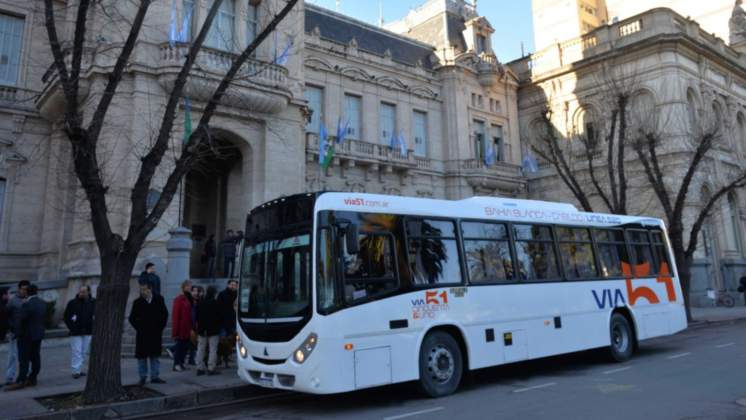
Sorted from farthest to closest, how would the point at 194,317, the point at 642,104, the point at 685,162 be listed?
the point at 642,104 < the point at 685,162 < the point at 194,317

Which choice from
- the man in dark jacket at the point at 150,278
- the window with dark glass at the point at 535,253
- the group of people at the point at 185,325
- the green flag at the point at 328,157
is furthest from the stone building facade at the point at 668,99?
the man in dark jacket at the point at 150,278

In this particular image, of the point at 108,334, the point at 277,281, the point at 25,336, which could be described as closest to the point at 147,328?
the point at 108,334

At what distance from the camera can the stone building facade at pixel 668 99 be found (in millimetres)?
28094

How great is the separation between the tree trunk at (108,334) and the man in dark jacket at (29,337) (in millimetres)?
1905

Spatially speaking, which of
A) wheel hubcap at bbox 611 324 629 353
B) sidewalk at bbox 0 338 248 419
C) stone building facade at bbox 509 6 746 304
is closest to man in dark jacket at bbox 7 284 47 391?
sidewalk at bbox 0 338 248 419

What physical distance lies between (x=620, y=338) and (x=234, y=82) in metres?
12.8

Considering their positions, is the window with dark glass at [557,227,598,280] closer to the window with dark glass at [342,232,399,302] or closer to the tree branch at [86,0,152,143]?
the window with dark glass at [342,232,399,302]

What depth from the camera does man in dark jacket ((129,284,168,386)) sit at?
891 cm

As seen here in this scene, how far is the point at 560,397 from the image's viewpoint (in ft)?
25.5

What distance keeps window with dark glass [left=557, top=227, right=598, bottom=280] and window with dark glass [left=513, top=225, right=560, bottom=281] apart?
13.1 inches

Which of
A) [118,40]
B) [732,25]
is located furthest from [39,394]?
[732,25]

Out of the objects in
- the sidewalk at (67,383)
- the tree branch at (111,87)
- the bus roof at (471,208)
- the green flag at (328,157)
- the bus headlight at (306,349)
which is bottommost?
the sidewalk at (67,383)

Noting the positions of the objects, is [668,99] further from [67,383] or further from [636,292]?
[67,383]

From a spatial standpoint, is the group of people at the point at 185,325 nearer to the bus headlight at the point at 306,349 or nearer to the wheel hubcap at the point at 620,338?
the bus headlight at the point at 306,349
